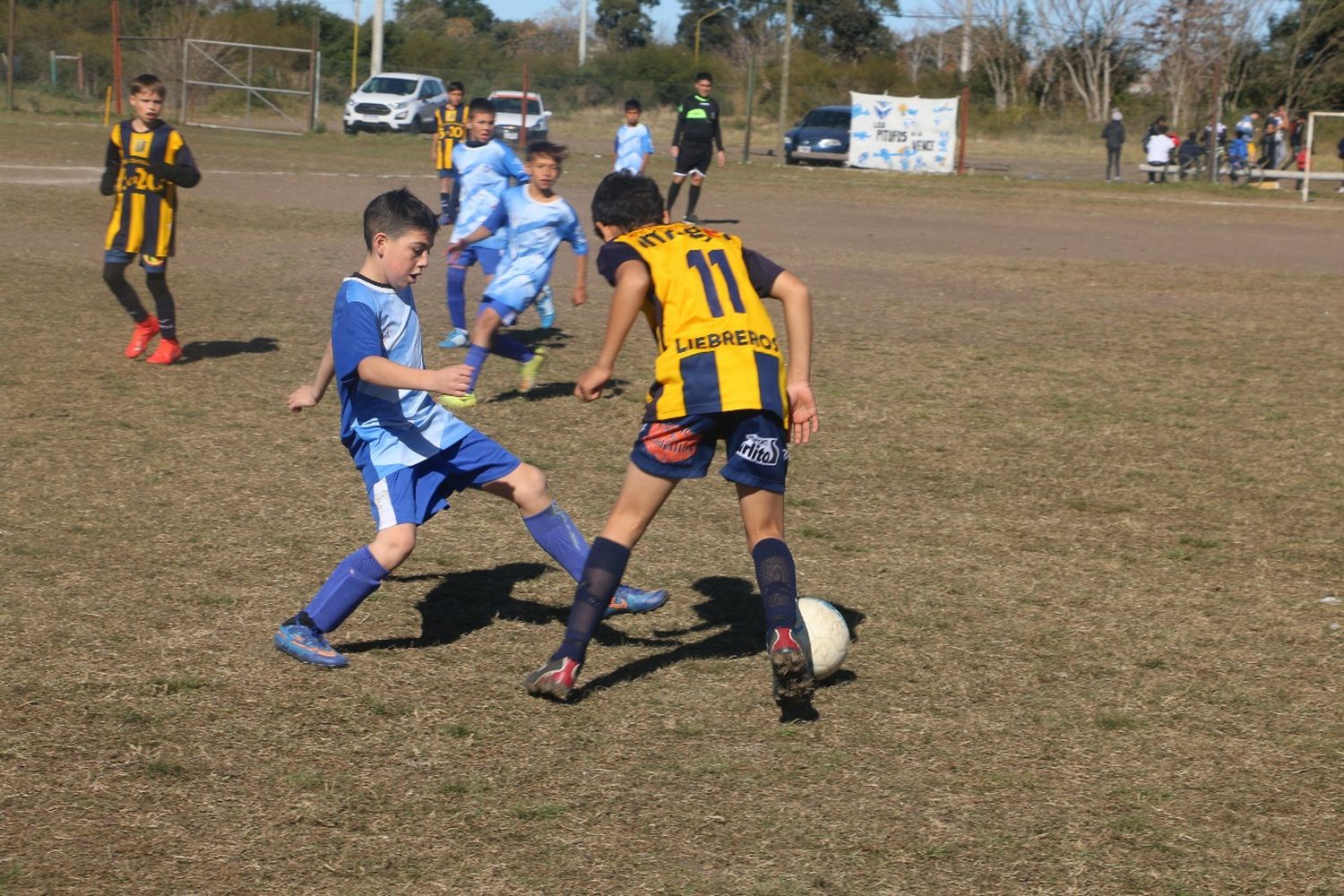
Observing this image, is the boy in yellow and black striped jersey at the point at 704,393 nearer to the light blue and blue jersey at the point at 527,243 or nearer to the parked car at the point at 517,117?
the light blue and blue jersey at the point at 527,243

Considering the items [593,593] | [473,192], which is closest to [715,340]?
[593,593]

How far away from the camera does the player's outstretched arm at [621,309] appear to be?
14.1 feet

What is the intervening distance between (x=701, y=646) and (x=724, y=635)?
0.14 metres

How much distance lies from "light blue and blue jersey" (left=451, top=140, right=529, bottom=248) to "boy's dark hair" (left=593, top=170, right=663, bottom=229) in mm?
5990

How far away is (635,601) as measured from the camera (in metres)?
5.39

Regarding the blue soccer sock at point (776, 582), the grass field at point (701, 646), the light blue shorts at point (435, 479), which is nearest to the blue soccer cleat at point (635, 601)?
the grass field at point (701, 646)

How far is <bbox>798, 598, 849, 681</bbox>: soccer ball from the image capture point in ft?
15.2

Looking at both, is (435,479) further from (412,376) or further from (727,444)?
(727,444)

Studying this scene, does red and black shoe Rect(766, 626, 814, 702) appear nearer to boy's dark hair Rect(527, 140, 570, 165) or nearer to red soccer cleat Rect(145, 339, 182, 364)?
boy's dark hair Rect(527, 140, 570, 165)

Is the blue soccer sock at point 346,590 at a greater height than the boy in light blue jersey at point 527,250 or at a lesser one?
lesser

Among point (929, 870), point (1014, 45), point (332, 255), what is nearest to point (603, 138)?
point (1014, 45)

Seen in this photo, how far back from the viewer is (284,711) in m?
4.42

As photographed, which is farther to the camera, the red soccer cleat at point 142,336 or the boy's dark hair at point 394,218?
the red soccer cleat at point 142,336

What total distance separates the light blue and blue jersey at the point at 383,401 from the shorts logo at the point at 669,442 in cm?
78
